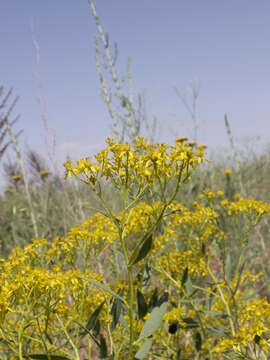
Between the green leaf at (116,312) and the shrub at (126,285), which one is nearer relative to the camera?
the shrub at (126,285)

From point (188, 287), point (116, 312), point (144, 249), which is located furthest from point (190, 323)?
point (144, 249)

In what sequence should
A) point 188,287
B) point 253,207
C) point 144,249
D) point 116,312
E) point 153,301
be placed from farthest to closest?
1. point 253,207
2. point 188,287
3. point 153,301
4. point 116,312
5. point 144,249

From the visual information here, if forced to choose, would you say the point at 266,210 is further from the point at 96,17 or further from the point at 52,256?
the point at 96,17

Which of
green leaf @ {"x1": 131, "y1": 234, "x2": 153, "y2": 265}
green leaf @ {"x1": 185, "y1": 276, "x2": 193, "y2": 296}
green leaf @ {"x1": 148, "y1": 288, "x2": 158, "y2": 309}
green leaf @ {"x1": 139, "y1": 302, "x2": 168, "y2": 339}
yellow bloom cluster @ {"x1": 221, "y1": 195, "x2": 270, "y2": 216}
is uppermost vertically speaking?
yellow bloom cluster @ {"x1": 221, "y1": 195, "x2": 270, "y2": 216}

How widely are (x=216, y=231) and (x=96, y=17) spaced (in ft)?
7.60

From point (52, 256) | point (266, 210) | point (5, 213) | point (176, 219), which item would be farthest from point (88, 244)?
point (5, 213)

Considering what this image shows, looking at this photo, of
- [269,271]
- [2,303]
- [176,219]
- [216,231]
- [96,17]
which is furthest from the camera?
[96,17]

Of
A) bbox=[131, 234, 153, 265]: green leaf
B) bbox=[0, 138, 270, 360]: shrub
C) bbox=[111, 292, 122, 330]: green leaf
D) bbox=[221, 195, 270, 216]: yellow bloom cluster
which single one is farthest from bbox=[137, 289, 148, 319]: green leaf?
bbox=[221, 195, 270, 216]: yellow bloom cluster

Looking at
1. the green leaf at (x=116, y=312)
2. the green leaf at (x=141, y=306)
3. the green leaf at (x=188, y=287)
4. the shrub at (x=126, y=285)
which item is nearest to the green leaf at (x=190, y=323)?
the shrub at (x=126, y=285)

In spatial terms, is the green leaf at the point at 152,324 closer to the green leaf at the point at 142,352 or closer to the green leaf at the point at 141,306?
the green leaf at the point at 142,352

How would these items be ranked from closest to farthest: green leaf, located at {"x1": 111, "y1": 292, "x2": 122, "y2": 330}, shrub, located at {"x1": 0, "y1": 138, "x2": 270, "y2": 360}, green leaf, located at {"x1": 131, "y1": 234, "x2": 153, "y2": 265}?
1. green leaf, located at {"x1": 131, "y1": 234, "x2": 153, "y2": 265}
2. shrub, located at {"x1": 0, "y1": 138, "x2": 270, "y2": 360}
3. green leaf, located at {"x1": 111, "y1": 292, "x2": 122, "y2": 330}

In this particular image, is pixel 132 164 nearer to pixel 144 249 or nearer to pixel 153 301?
pixel 144 249

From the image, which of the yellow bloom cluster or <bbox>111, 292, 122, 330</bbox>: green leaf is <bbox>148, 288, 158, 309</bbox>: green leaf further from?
the yellow bloom cluster

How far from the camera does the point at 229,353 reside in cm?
153
